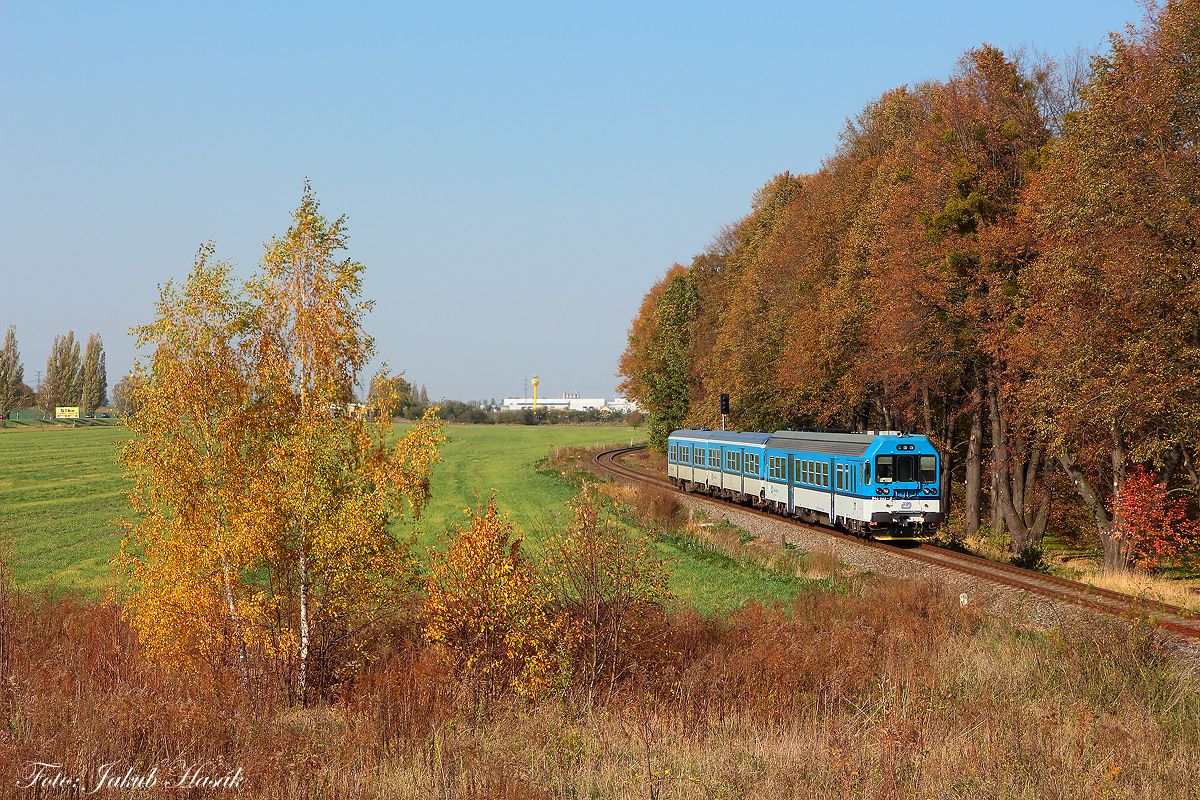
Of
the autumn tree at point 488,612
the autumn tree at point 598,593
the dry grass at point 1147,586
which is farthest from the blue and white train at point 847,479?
the autumn tree at point 488,612

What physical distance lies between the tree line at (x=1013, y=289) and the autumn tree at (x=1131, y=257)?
0.04 meters

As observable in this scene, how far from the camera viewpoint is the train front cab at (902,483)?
1100 inches

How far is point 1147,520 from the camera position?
74.8 feet

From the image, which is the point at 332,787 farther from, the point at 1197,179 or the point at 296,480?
the point at 1197,179

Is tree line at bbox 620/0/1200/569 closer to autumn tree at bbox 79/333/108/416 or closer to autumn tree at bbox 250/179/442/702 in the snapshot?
autumn tree at bbox 250/179/442/702

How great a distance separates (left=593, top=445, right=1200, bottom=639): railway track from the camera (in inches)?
653

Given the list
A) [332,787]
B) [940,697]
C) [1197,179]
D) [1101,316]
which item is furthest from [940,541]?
[332,787]

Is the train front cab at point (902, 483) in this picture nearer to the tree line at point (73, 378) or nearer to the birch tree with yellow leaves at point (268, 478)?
A: the birch tree with yellow leaves at point (268, 478)

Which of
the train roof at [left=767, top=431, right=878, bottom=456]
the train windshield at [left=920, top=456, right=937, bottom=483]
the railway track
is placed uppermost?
the train roof at [left=767, top=431, right=878, bottom=456]

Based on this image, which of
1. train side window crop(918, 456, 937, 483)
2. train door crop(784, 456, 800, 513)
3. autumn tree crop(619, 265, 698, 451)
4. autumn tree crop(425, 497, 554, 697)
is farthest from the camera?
autumn tree crop(619, 265, 698, 451)

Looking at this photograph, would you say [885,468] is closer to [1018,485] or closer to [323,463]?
[1018,485]

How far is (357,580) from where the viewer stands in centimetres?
1453

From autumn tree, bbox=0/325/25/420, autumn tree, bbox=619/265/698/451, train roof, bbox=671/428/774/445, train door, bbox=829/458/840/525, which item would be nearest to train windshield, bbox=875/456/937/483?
train door, bbox=829/458/840/525

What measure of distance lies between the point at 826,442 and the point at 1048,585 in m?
10.7
